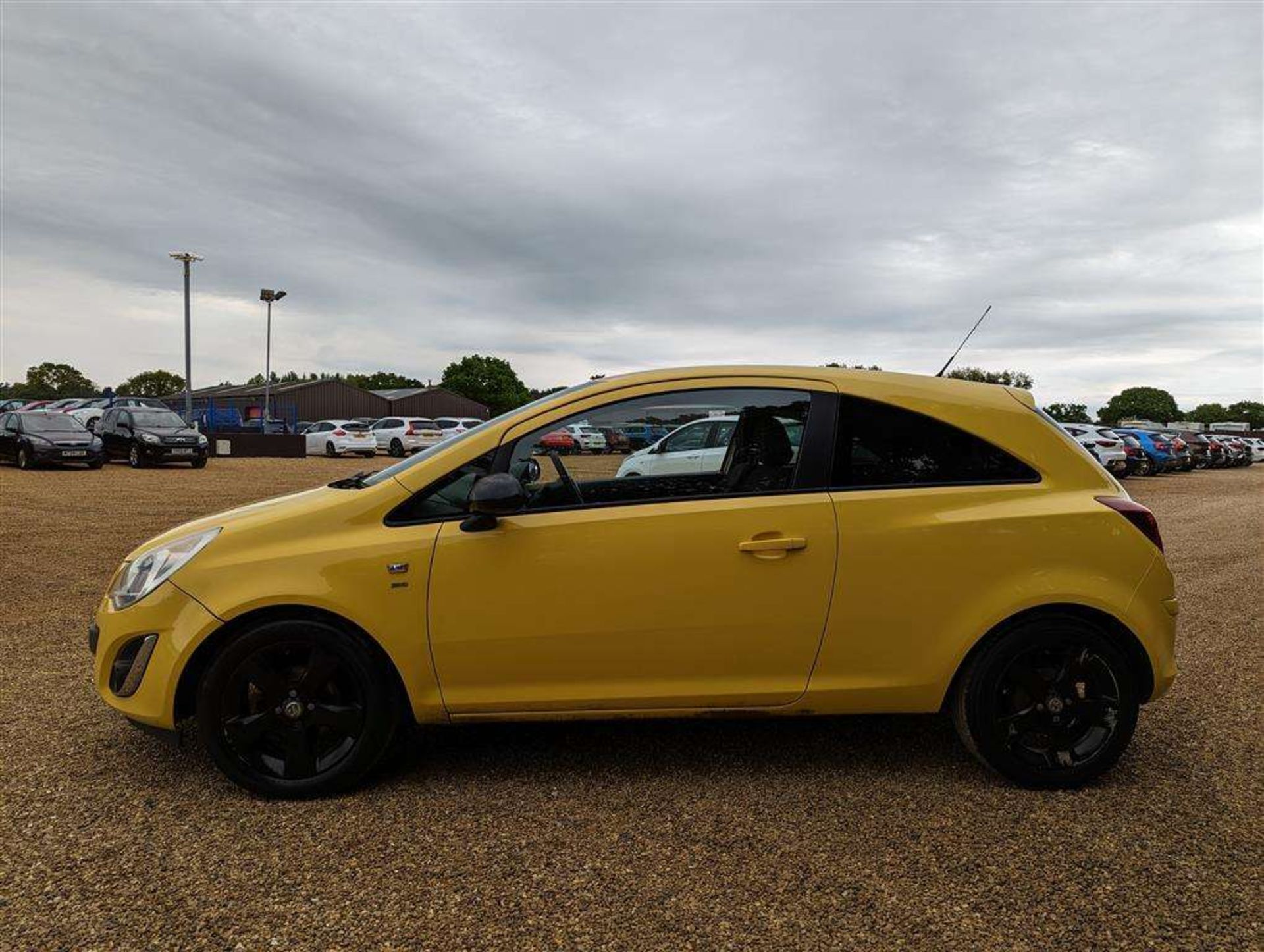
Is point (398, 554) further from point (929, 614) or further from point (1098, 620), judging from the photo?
point (1098, 620)

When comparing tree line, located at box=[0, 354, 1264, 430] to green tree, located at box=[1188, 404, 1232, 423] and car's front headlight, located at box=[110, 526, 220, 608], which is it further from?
car's front headlight, located at box=[110, 526, 220, 608]

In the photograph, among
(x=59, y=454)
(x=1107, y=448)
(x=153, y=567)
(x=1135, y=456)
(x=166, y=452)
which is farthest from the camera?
(x=1135, y=456)

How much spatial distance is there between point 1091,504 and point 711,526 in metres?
1.44

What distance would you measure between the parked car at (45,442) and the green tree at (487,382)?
75783 millimetres

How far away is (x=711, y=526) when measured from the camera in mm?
2988

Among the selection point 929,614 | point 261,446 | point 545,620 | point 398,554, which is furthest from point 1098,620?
point 261,446

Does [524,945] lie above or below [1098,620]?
below

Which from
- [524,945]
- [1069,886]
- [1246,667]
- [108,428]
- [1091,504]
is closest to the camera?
[524,945]

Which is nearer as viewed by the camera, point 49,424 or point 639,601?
point 639,601

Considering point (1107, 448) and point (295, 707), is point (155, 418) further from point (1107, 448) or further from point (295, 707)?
point (1107, 448)

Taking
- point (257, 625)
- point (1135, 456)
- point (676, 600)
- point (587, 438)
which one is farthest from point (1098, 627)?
point (1135, 456)

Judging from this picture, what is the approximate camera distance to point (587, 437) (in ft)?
10.9

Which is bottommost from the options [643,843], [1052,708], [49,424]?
[643,843]

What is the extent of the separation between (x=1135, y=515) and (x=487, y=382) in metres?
99.7
